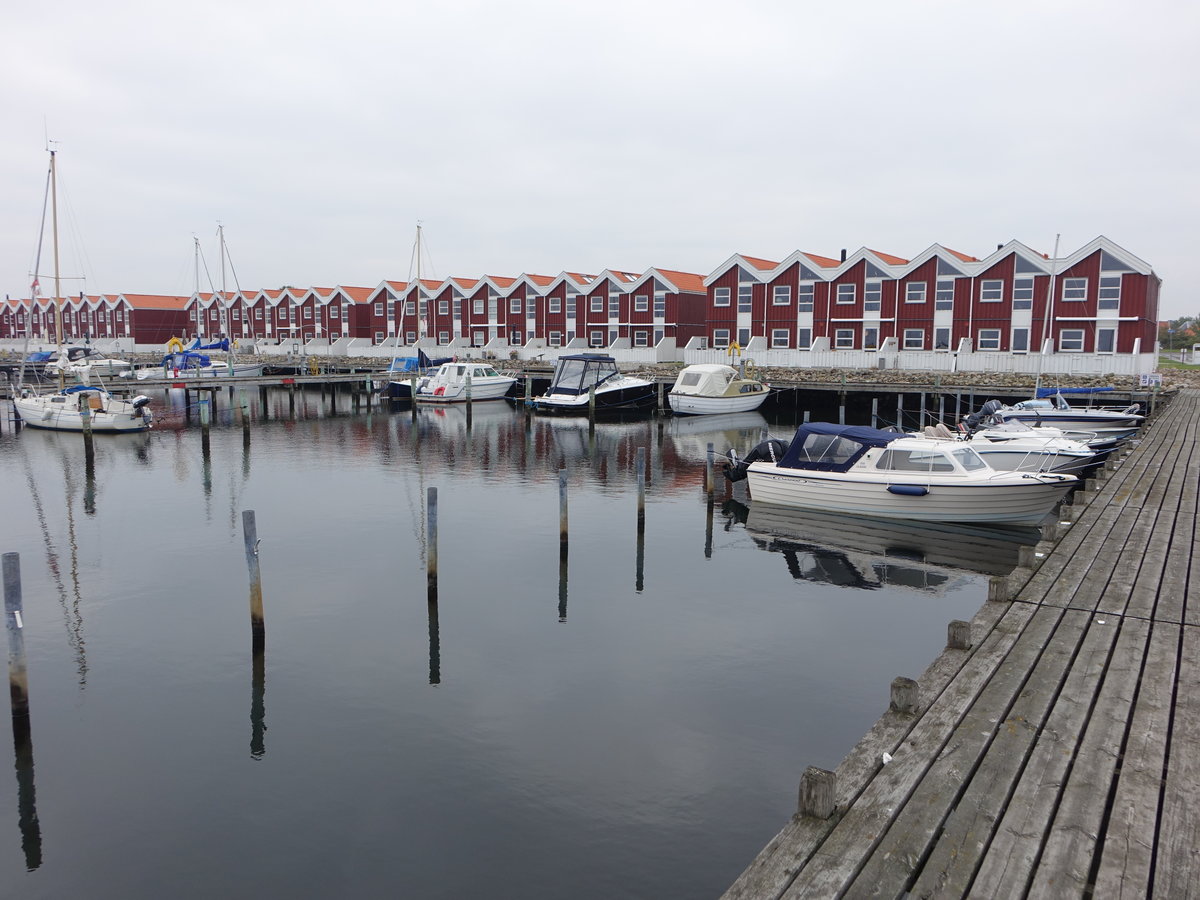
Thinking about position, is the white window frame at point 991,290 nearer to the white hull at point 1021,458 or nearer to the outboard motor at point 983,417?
the outboard motor at point 983,417

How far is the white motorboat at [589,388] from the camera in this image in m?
50.7

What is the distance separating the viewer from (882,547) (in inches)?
809

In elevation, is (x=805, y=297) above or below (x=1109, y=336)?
above

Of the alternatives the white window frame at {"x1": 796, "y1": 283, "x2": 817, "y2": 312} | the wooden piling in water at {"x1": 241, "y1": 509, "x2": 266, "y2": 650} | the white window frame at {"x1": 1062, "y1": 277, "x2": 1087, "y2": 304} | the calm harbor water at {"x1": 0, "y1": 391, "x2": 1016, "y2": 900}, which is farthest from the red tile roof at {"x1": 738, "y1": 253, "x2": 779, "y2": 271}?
the wooden piling in water at {"x1": 241, "y1": 509, "x2": 266, "y2": 650}

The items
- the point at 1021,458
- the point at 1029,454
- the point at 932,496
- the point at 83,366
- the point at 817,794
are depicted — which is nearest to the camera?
the point at 817,794

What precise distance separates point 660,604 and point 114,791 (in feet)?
31.6

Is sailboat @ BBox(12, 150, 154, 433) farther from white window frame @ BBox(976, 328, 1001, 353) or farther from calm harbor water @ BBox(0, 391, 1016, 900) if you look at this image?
white window frame @ BBox(976, 328, 1001, 353)

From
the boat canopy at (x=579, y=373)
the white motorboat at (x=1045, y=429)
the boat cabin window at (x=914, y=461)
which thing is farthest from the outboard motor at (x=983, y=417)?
the boat canopy at (x=579, y=373)

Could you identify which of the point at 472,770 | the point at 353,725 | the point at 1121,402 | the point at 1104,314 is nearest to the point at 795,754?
the point at 472,770

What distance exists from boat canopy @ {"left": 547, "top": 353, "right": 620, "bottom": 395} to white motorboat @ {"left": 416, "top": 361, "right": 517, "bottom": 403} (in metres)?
6.25

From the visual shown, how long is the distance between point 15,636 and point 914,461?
18.9m

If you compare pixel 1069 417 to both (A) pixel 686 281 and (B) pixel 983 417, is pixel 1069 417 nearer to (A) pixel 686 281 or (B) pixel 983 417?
(B) pixel 983 417

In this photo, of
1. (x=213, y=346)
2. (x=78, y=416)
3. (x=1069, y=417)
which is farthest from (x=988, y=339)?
(x=213, y=346)

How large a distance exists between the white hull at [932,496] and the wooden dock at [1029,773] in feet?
29.1
